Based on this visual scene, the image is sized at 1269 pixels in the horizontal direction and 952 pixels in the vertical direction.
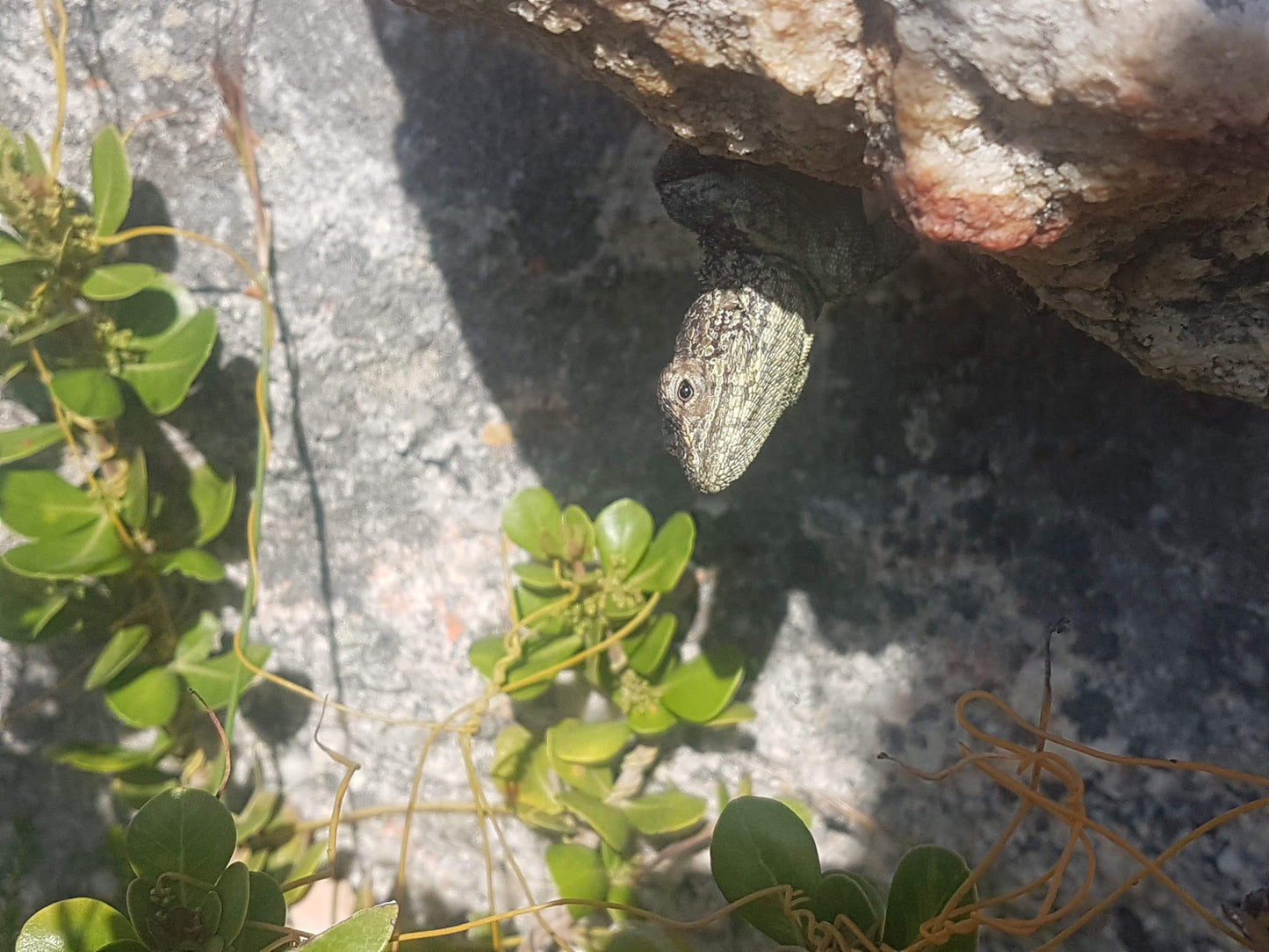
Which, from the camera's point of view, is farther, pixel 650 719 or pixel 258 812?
pixel 258 812

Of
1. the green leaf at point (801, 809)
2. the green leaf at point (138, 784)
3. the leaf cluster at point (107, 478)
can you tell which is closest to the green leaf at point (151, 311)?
the leaf cluster at point (107, 478)

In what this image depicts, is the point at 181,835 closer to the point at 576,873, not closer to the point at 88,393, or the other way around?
the point at 576,873

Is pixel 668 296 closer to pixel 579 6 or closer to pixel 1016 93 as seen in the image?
pixel 579 6

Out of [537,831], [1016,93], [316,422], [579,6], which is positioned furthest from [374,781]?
[1016,93]

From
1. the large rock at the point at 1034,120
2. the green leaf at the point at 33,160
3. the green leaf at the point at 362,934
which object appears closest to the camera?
the large rock at the point at 1034,120

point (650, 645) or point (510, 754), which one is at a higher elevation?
point (650, 645)

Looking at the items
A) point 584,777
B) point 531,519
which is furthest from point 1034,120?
point 584,777

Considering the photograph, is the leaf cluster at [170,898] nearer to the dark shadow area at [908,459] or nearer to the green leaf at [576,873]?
the green leaf at [576,873]

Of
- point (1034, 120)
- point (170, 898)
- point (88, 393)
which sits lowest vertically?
point (170, 898)
